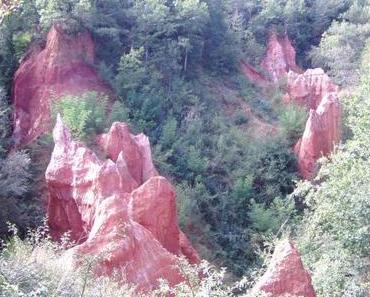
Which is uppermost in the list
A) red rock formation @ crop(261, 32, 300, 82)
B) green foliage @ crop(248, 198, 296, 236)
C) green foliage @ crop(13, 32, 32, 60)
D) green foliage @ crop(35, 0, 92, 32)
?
green foliage @ crop(35, 0, 92, 32)

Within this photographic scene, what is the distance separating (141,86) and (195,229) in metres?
5.93

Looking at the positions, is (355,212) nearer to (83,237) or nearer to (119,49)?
(83,237)

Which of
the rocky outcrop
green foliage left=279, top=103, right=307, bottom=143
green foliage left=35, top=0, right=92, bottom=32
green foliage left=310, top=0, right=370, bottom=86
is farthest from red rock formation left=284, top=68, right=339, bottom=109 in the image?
the rocky outcrop

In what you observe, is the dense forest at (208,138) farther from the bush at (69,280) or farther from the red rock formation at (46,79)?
the red rock formation at (46,79)

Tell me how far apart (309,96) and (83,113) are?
40.3 feet

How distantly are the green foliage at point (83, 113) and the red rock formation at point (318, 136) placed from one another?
6581mm

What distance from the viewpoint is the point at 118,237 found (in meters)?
9.51

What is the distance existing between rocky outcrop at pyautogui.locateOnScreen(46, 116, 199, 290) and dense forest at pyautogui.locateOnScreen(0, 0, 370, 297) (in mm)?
728

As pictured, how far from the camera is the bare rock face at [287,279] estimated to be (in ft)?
28.7

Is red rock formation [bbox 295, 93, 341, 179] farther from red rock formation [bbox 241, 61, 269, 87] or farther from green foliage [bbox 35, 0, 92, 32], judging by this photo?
green foliage [bbox 35, 0, 92, 32]

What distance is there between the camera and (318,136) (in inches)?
750

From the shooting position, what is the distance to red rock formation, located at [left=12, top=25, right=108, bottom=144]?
17.3 m

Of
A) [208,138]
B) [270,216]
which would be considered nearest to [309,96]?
[208,138]

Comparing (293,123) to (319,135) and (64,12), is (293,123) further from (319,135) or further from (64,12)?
(64,12)
